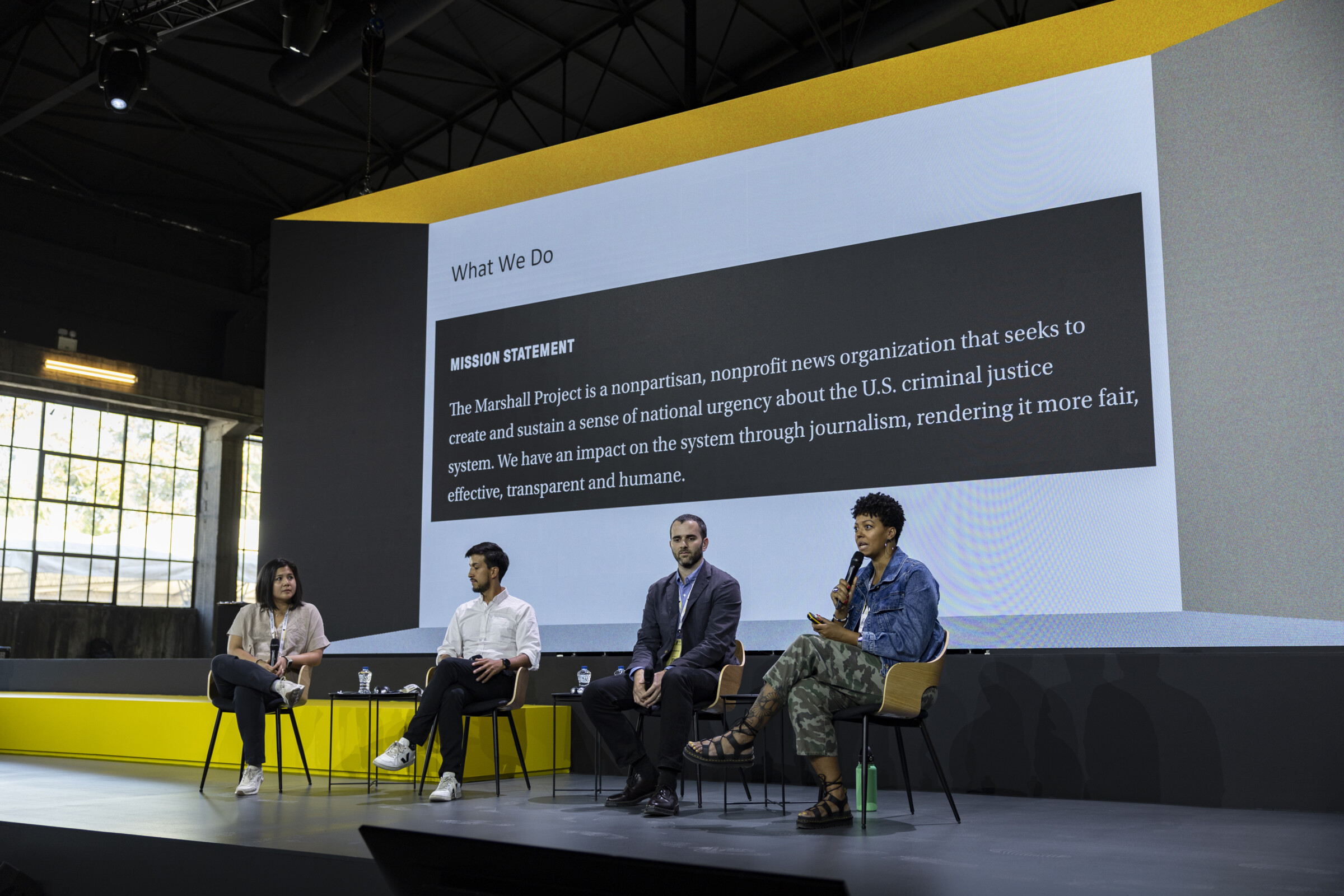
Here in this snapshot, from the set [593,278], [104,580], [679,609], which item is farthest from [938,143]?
[104,580]

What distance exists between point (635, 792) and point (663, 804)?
1.01 feet

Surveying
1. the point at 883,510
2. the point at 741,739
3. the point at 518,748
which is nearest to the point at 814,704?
the point at 741,739

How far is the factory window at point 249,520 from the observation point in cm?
1272

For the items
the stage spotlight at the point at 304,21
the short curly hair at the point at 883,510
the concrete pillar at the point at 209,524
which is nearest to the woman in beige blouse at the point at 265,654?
the short curly hair at the point at 883,510

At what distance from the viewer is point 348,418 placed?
626 centimetres

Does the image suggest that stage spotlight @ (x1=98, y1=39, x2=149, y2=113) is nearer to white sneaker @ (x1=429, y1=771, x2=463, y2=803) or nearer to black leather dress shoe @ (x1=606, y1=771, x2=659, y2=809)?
white sneaker @ (x1=429, y1=771, x2=463, y2=803)

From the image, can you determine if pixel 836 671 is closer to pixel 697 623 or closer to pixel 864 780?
pixel 864 780

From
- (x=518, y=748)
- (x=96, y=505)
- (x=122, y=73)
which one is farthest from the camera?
(x=96, y=505)

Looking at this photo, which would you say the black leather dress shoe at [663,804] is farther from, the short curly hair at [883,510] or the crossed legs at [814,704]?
the short curly hair at [883,510]

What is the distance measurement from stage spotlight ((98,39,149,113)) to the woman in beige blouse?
3753 mm

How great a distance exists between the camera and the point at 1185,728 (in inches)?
150

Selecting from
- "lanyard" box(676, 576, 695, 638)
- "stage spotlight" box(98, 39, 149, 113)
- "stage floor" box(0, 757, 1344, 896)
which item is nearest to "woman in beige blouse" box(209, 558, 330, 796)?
"stage floor" box(0, 757, 1344, 896)

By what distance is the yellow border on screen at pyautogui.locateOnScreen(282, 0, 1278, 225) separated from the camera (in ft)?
13.9

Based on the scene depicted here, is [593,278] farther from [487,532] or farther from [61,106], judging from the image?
[61,106]
